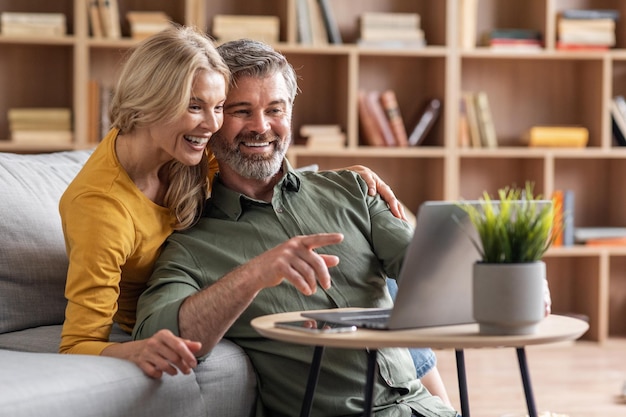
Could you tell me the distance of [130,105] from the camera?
198cm

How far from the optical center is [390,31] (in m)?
4.56

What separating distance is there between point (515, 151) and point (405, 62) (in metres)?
0.69

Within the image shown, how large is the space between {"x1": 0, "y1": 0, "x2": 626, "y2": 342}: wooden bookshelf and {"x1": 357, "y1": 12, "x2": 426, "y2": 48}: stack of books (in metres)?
0.05

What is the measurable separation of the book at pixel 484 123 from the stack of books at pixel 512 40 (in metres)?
0.24

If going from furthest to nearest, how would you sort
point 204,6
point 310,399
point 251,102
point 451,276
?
point 204,6 < point 251,102 < point 310,399 < point 451,276

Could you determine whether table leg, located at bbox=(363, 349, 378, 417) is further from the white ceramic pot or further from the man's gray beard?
the man's gray beard

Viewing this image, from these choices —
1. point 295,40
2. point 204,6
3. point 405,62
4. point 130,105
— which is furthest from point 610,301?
point 130,105

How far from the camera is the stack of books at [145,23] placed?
4.36 meters

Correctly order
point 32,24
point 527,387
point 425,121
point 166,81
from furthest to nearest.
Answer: point 425,121
point 32,24
point 166,81
point 527,387

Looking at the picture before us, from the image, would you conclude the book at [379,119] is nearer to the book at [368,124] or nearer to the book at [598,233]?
the book at [368,124]

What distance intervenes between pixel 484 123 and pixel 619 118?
2.14 feet

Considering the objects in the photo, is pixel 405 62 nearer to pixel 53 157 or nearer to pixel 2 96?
pixel 2 96

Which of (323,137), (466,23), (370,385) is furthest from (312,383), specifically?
(466,23)

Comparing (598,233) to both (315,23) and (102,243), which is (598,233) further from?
(102,243)
